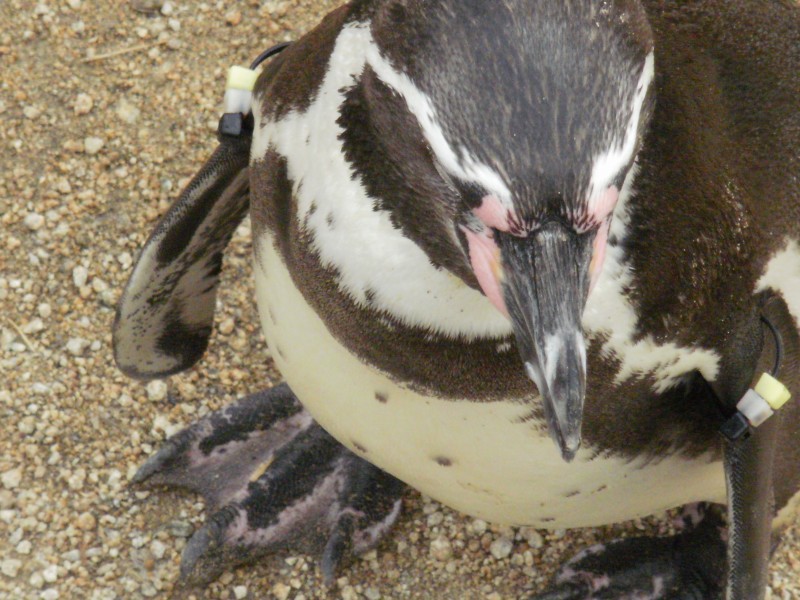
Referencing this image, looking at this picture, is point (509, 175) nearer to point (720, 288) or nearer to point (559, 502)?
point (720, 288)

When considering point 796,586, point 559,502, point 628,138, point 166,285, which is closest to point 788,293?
point 559,502

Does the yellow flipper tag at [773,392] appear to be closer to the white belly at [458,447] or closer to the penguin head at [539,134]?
the white belly at [458,447]

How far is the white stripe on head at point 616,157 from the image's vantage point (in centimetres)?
116

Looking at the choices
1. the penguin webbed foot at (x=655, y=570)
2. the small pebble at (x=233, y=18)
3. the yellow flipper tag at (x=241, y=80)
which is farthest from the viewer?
the small pebble at (x=233, y=18)

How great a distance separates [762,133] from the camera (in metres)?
1.60

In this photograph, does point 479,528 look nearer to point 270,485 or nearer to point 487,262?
point 270,485

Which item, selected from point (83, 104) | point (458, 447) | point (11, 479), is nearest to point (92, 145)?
point (83, 104)

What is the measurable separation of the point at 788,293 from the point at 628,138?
0.61 meters

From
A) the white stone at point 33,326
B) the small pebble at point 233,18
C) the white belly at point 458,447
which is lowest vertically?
the white stone at point 33,326

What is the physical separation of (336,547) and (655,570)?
2.03ft

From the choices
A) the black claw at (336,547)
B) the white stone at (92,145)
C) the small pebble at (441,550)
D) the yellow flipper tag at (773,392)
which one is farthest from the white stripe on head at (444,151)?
the white stone at (92,145)

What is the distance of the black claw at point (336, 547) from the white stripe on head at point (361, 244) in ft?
3.06

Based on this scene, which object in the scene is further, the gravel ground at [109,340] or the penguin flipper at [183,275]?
the gravel ground at [109,340]

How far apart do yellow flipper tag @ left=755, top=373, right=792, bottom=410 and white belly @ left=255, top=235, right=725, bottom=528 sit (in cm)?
25
